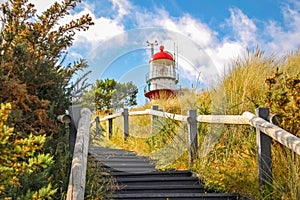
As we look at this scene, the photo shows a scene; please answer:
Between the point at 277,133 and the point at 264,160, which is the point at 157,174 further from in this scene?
the point at 277,133

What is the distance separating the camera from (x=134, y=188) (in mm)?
4938

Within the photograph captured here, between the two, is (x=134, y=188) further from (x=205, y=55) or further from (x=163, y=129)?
(x=205, y=55)

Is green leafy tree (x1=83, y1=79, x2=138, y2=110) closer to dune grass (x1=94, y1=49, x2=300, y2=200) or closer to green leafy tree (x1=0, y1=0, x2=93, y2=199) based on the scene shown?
dune grass (x1=94, y1=49, x2=300, y2=200)

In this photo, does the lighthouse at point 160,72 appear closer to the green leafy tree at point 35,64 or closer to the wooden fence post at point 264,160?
the green leafy tree at point 35,64

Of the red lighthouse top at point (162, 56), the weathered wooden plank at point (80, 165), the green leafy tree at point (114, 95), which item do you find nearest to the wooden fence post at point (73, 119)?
the weathered wooden plank at point (80, 165)

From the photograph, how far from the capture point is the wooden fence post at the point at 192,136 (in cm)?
565

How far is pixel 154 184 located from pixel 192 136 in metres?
0.97

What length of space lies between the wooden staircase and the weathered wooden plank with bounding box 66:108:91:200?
42.3 inches

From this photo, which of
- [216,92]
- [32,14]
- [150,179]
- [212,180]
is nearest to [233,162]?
[212,180]

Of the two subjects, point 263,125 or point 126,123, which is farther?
point 126,123

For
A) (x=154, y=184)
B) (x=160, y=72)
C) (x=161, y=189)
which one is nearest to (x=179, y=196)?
(x=161, y=189)

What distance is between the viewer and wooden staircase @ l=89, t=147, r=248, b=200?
4.52m

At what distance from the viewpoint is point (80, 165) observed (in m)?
2.94

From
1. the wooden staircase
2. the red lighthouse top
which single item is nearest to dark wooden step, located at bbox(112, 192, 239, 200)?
the wooden staircase
